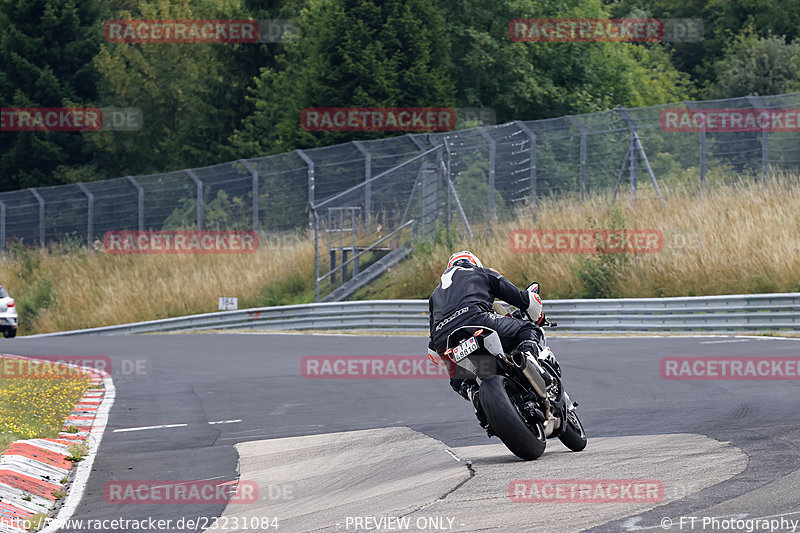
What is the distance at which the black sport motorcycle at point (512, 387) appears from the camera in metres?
7.90

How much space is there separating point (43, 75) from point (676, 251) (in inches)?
1698

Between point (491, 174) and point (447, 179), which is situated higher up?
point (491, 174)

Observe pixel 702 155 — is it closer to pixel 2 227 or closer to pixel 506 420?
pixel 506 420

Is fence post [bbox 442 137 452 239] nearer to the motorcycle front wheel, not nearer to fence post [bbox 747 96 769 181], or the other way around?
fence post [bbox 747 96 769 181]

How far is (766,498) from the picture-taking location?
6527 mm

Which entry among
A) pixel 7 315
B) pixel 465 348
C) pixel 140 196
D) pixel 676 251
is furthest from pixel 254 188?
pixel 465 348

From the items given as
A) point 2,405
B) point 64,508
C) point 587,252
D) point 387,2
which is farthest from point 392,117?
point 64,508

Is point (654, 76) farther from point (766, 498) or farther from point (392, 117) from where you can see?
point (766, 498)

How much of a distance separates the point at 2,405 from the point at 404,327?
508 inches

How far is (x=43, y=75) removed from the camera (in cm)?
5856

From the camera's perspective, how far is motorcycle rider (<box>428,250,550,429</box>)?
8289mm

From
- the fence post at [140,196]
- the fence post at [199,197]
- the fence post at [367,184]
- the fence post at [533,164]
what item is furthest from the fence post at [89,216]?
the fence post at [533,164]

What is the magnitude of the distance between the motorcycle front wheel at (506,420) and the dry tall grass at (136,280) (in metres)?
22.7

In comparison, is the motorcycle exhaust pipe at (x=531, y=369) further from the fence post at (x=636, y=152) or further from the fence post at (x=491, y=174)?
the fence post at (x=491, y=174)
